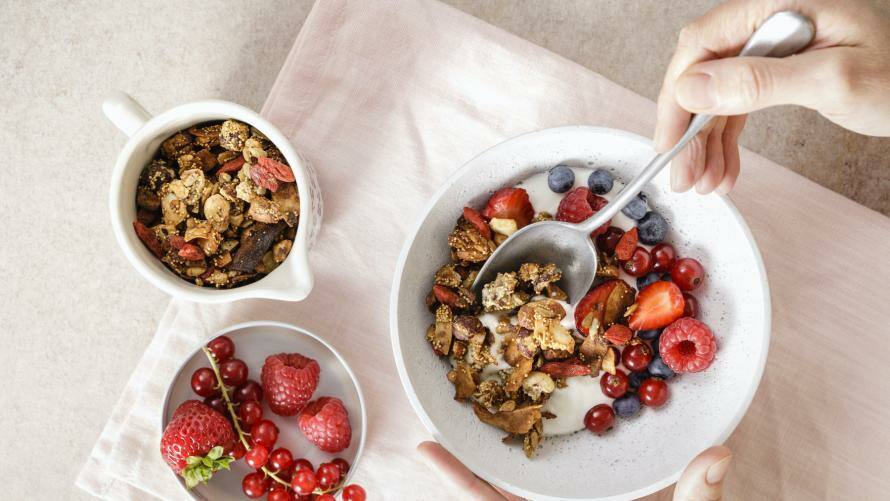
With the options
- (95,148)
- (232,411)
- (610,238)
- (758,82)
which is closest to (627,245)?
(610,238)

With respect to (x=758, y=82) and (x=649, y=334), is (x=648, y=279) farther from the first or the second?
(x=758, y=82)

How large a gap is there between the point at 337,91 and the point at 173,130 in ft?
0.75

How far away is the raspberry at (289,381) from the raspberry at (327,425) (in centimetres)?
2

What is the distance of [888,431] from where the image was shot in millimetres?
840

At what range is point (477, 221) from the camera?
0.77 metres

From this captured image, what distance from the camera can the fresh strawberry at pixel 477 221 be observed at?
0.77 m

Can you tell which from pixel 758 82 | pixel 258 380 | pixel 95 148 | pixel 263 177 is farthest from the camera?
pixel 95 148

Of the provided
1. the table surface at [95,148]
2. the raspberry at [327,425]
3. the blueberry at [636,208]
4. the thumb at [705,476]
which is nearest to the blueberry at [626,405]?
the thumb at [705,476]

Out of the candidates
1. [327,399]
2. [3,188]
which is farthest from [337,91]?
[3,188]

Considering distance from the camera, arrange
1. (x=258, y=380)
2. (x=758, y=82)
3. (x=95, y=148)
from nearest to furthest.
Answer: (x=758, y=82), (x=258, y=380), (x=95, y=148)

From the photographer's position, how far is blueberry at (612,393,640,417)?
787 millimetres

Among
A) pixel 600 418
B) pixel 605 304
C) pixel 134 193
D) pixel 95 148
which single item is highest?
pixel 134 193

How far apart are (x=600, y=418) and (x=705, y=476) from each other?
0.47 feet

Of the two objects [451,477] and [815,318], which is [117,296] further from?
[815,318]
